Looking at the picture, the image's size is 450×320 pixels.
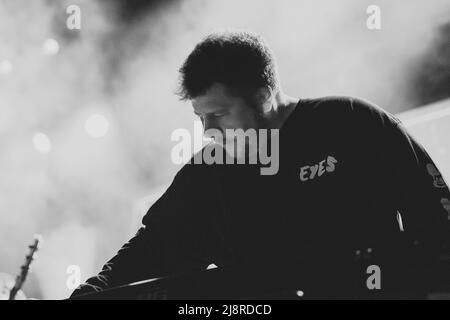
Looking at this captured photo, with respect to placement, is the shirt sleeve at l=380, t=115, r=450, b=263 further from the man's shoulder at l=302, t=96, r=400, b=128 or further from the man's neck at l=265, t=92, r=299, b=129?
the man's neck at l=265, t=92, r=299, b=129

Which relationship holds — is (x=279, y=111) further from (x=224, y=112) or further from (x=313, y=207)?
(x=313, y=207)

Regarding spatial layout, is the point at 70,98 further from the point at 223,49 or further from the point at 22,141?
the point at 223,49

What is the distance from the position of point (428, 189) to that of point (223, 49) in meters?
0.67

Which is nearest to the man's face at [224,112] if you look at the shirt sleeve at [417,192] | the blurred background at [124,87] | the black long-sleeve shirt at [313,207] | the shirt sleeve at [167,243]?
the black long-sleeve shirt at [313,207]

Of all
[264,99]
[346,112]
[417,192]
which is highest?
[264,99]

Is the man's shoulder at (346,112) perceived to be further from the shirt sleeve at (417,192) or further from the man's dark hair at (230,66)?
the man's dark hair at (230,66)

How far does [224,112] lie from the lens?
1197 millimetres

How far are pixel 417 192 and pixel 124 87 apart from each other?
2421mm

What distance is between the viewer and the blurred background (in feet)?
6.81

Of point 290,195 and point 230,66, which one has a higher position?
point 230,66

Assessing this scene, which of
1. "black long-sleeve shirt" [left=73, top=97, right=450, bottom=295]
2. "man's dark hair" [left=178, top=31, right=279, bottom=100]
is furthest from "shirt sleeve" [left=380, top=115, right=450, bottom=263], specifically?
"man's dark hair" [left=178, top=31, right=279, bottom=100]

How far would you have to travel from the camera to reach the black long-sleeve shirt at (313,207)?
0.70 m

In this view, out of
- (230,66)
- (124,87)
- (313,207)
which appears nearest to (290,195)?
(313,207)
